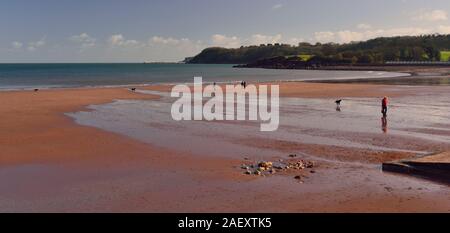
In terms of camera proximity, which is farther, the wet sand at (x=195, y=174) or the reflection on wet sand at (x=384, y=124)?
the reflection on wet sand at (x=384, y=124)

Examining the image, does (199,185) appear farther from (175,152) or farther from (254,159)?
(175,152)

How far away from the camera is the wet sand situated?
36.7 feet

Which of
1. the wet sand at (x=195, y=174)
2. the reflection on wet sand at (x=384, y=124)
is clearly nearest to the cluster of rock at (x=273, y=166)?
the wet sand at (x=195, y=174)

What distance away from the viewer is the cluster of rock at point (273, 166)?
552 inches

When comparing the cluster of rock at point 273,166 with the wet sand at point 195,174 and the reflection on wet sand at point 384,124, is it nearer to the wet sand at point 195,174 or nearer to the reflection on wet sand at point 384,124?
the wet sand at point 195,174

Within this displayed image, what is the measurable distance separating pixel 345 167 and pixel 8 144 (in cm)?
1296

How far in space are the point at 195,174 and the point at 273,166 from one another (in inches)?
93.5

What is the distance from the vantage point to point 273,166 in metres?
14.8

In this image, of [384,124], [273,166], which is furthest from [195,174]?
[384,124]

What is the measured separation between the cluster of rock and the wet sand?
0.32 meters

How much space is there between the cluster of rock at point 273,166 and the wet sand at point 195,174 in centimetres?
32

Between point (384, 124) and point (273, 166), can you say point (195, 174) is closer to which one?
point (273, 166)

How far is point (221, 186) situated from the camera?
503 inches
